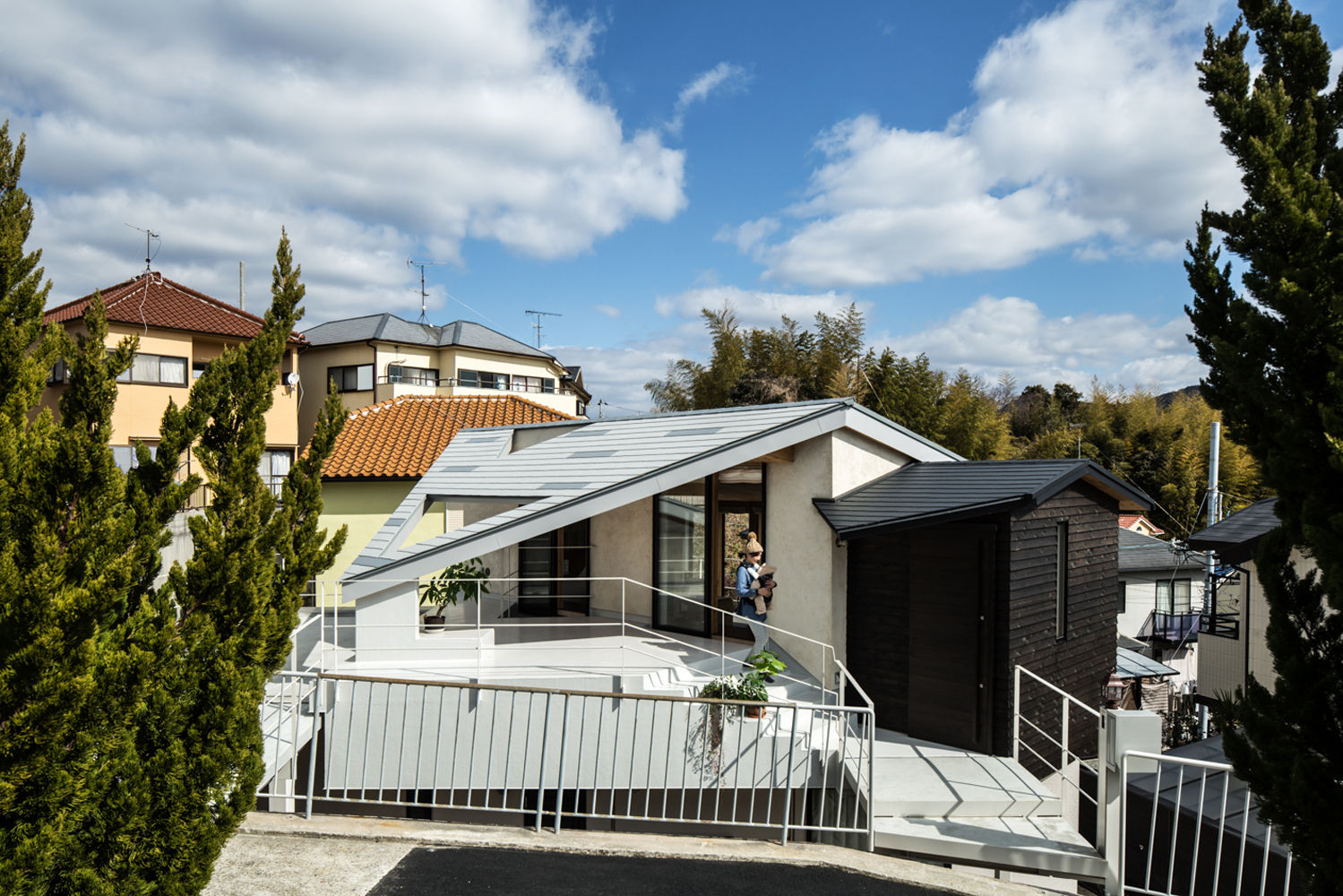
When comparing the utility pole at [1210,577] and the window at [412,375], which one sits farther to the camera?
the window at [412,375]

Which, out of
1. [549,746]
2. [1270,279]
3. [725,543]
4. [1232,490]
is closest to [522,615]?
[725,543]

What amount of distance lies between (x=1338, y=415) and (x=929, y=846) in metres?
5.04

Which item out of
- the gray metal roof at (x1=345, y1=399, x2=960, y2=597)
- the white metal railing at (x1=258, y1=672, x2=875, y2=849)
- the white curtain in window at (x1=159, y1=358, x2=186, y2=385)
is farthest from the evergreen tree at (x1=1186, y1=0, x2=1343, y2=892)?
the white curtain in window at (x1=159, y1=358, x2=186, y2=385)

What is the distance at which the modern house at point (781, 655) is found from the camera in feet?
24.9

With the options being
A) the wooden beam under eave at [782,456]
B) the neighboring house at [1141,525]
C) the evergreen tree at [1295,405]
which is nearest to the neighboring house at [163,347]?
the wooden beam under eave at [782,456]

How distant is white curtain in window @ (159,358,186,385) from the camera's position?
21.2m

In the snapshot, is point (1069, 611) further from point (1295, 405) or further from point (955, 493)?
point (1295, 405)

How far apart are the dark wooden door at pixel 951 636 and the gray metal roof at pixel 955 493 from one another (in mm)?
427

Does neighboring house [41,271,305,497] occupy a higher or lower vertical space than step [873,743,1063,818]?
higher

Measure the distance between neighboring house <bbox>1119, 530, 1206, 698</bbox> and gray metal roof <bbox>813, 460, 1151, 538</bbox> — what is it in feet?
49.8

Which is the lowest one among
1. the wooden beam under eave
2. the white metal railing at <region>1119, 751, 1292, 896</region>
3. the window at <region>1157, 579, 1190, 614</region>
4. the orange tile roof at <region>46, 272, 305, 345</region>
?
the white metal railing at <region>1119, 751, 1292, 896</region>

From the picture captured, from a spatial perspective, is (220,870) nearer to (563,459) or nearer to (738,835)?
(738,835)

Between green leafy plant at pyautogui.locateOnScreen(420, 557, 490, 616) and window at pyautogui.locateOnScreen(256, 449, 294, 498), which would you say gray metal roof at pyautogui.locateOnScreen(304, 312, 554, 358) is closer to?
window at pyautogui.locateOnScreen(256, 449, 294, 498)

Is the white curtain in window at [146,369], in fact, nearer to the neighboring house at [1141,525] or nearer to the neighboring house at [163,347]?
the neighboring house at [163,347]
